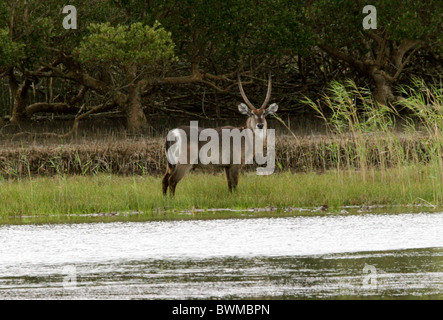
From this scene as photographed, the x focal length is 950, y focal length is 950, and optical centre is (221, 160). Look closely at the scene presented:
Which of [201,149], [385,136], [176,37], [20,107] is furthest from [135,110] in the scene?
[201,149]

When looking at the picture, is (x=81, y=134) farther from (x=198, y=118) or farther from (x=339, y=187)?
(x=339, y=187)

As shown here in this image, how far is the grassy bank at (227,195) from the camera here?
13336mm

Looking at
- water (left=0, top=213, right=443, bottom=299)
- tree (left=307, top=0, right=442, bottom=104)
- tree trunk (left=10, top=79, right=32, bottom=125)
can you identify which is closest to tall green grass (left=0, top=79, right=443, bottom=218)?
water (left=0, top=213, right=443, bottom=299)

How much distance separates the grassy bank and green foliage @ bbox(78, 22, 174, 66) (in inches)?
241

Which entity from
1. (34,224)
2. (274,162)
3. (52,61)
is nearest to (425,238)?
(34,224)

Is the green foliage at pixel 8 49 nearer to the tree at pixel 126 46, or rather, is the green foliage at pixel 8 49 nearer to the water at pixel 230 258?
the tree at pixel 126 46

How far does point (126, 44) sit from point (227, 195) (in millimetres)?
7494

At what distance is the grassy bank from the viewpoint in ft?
43.8

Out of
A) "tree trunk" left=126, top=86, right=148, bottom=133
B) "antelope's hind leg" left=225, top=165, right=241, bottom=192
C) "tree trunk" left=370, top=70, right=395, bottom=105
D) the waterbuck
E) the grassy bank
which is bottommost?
the grassy bank

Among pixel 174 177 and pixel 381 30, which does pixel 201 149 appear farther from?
pixel 381 30

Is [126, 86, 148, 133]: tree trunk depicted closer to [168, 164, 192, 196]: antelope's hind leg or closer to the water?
[168, 164, 192, 196]: antelope's hind leg

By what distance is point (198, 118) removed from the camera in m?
28.2

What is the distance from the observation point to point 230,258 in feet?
29.2

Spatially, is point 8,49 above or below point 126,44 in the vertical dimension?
below
